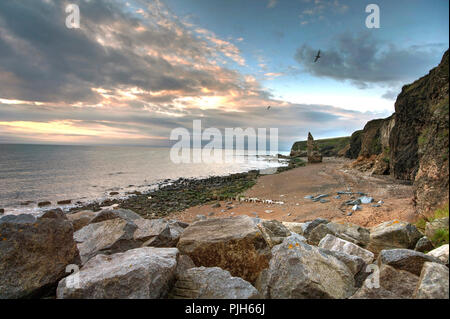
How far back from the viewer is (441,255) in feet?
10.8

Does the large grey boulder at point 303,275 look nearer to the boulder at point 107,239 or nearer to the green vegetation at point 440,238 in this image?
the green vegetation at point 440,238

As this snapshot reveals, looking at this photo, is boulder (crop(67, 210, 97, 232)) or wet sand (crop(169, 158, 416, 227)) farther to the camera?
wet sand (crop(169, 158, 416, 227))

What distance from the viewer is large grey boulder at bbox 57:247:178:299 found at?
309 cm

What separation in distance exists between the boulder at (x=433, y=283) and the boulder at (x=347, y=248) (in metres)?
2.00

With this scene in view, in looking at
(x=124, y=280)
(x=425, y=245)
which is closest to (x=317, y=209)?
(x=425, y=245)

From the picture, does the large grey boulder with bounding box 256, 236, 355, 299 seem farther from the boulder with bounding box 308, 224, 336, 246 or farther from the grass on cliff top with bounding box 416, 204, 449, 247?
the boulder with bounding box 308, 224, 336, 246

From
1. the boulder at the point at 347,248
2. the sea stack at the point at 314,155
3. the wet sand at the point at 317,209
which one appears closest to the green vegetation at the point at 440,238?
the boulder at the point at 347,248

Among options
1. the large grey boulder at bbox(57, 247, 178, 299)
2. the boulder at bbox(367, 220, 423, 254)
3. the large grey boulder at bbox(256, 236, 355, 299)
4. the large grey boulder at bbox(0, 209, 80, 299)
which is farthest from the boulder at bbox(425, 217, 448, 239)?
the large grey boulder at bbox(0, 209, 80, 299)

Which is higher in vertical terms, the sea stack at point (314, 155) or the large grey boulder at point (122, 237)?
the sea stack at point (314, 155)

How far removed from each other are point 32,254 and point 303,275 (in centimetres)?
495

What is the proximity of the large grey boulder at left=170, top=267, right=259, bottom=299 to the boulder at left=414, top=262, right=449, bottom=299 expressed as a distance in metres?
2.13

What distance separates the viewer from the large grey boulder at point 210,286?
10.6 ft
